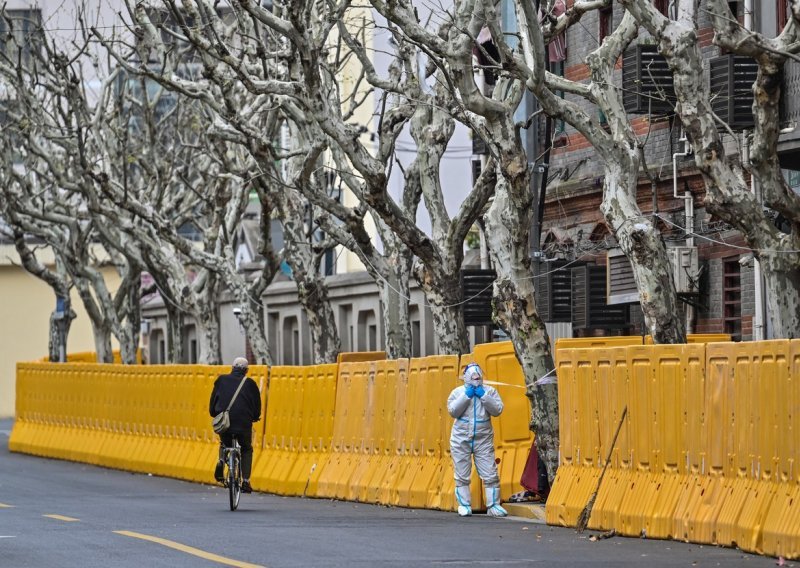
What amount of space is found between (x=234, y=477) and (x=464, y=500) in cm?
274

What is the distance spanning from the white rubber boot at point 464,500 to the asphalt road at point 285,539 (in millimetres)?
113

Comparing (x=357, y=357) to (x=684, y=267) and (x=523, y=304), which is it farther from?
(x=523, y=304)

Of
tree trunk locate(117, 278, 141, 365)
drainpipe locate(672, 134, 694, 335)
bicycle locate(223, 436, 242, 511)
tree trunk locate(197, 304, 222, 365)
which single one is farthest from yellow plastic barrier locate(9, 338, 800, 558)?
drainpipe locate(672, 134, 694, 335)

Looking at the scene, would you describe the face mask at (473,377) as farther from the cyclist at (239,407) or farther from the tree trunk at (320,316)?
the tree trunk at (320,316)

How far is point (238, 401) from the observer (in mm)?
21969

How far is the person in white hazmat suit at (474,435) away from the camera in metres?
19.5

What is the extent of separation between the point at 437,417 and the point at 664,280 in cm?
405

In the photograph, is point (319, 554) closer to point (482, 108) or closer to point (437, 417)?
point (482, 108)

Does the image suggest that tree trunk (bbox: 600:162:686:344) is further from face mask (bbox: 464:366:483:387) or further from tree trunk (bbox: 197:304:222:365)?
tree trunk (bbox: 197:304:222:365)

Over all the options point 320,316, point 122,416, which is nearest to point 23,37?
point 122,416

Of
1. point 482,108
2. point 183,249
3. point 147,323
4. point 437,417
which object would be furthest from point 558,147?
point 147,323

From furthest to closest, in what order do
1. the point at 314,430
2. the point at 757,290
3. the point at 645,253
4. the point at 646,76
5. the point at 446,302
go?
the point at 314,430, the point at 757,290, the point at 646,76, the point at 446,302, the point at 645,253

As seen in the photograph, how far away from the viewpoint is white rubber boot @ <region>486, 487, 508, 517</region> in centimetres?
1942

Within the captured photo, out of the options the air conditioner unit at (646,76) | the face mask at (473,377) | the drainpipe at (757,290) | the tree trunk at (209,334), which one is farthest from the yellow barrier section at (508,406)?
the tree trunk at (209,334)
